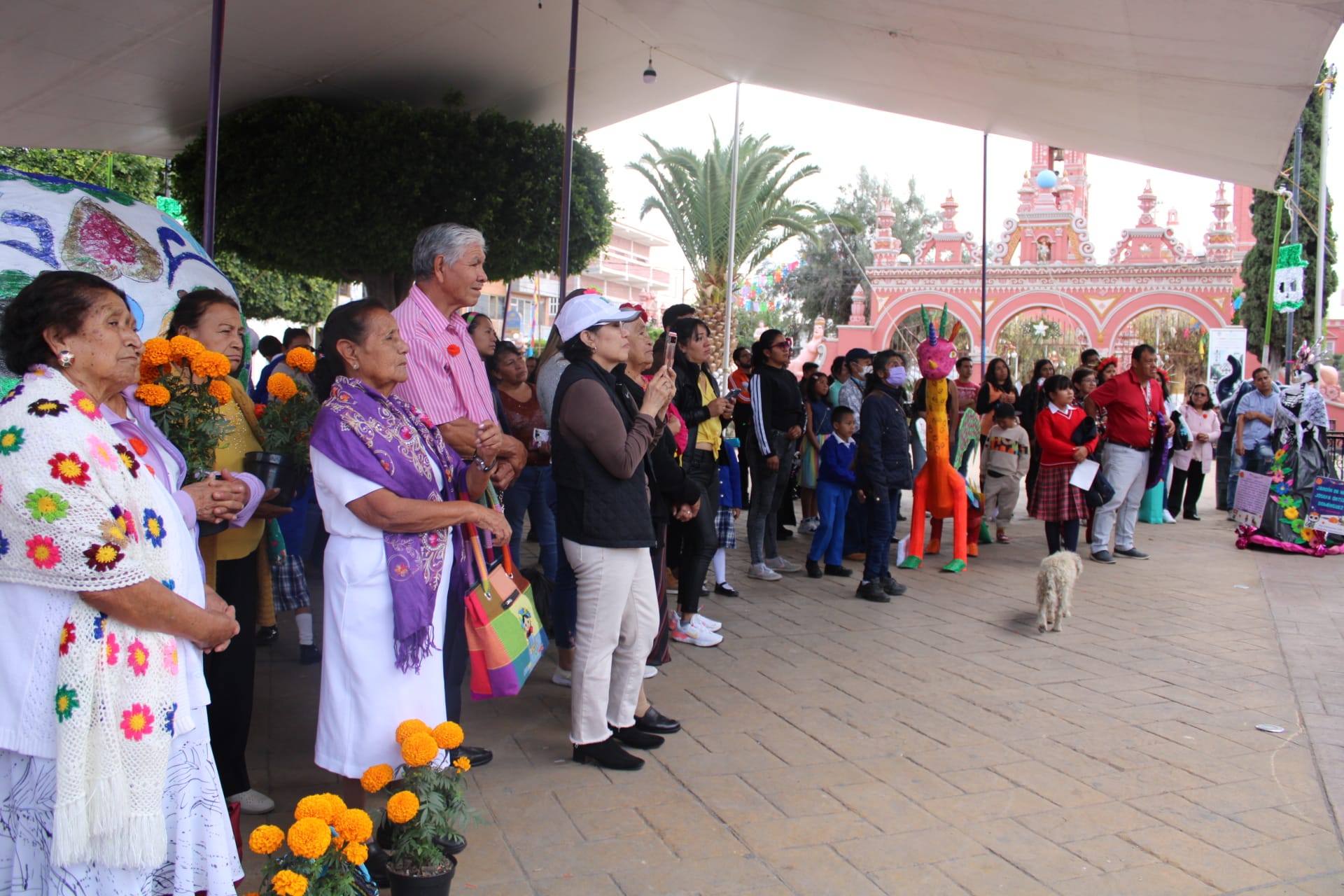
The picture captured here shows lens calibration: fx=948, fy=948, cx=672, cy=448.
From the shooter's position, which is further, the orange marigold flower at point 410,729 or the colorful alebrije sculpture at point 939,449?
the colorful alebrije sculpture at point 939,449

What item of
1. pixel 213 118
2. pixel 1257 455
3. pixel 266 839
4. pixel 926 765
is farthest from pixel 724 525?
pixel 1257 455

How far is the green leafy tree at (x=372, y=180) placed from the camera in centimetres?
759

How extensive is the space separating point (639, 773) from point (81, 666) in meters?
2.09

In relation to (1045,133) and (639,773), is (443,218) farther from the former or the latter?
(639,773)

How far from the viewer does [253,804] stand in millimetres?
2969

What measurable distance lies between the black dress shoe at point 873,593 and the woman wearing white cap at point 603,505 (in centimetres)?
309

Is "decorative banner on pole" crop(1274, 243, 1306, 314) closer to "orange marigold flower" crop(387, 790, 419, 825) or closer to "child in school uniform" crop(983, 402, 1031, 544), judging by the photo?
"child in school uniform" crop(983, 402, 1031, 544)

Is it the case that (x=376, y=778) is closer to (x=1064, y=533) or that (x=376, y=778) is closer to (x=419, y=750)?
(x=419, y=750)

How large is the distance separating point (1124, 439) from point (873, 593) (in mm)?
3155

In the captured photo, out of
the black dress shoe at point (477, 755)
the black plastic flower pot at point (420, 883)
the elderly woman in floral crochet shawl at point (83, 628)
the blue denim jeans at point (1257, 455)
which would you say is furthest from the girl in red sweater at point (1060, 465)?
the elderly woman in floral crochet shawl at point (83, 628)

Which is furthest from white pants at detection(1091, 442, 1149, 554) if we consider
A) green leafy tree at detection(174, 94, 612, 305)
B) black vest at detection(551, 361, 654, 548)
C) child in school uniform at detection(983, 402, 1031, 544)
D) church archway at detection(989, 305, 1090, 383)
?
church archway at detection(989, 305, 1090, 383)

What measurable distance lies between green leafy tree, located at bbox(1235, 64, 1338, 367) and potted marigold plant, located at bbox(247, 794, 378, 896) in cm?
2174

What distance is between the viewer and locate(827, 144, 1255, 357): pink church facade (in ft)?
78.9

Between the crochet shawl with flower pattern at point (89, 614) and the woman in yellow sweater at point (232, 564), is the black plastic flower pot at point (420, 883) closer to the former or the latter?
the crochet shawl with flower pattern at point (89, 614)
